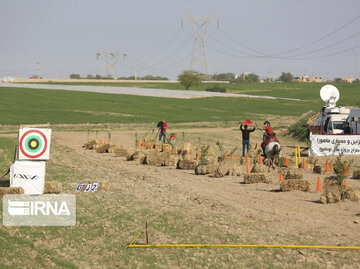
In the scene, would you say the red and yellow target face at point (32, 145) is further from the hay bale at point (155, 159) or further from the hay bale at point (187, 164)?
the hay bale at point (155, 159)

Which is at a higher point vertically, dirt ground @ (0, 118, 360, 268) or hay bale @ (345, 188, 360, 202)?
hay bale @ (345, 188, 360, 202)

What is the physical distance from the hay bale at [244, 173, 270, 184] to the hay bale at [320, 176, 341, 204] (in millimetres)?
2967

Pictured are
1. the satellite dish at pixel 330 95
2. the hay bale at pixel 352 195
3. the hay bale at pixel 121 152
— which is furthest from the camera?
the satellite dish at pixel 330 95

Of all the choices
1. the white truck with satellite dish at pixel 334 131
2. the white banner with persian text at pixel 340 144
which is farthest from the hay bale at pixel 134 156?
the white banner with persian text at pixel 340 144

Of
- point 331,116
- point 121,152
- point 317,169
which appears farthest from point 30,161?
point 331,116

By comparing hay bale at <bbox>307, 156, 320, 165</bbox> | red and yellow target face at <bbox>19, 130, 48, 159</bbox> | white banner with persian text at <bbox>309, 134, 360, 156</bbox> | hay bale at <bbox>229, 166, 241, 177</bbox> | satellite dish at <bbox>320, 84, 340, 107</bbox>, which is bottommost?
hay bale at <bbox>229, 166, 241, 177</bbox>

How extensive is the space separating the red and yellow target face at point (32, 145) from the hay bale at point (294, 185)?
742cm

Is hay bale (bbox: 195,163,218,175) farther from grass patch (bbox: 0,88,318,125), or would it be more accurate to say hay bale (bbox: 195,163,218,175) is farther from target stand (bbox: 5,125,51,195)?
grass patch (bbox: 0,88,318,125)

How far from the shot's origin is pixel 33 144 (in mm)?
17328

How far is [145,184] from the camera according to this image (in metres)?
20.9

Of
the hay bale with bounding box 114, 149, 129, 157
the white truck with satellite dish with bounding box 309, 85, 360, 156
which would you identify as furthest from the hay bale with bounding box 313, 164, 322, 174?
the hay bale with bounding box 114, 149, 129, 157

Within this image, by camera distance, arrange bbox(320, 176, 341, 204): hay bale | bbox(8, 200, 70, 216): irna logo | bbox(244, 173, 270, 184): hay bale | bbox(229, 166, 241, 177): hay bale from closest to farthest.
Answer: bbox(8, 200, 70, 216): irna logo
bbox(320, 176, 341, 204): hay bale
bbox(244, 173, 270, 184): hay bale
bbox(229, 166, 241, 177): hay bale

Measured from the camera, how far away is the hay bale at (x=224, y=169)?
75.4ft

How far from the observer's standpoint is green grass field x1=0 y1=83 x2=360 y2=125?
2601 inches
